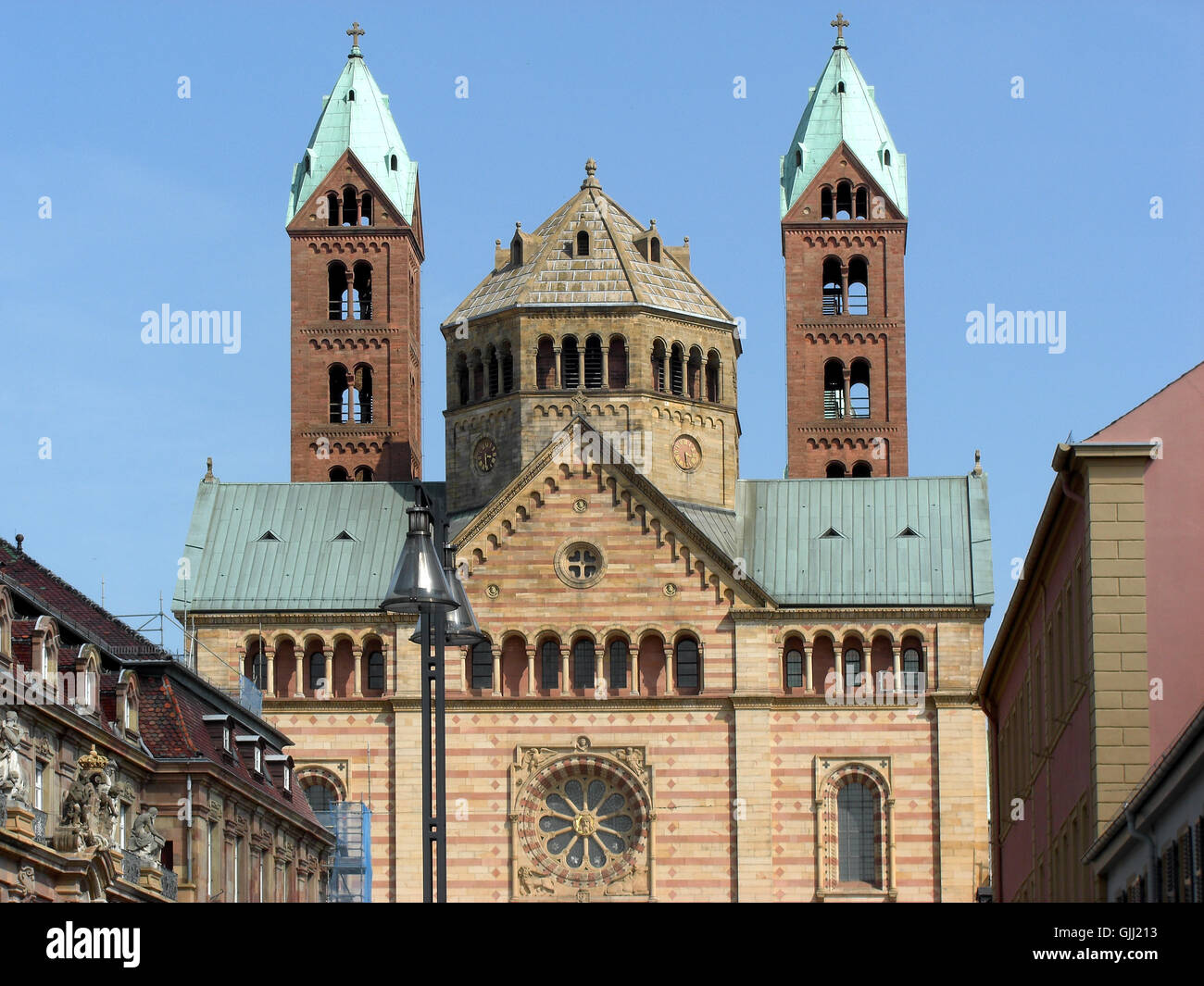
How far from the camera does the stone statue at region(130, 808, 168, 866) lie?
176 ft

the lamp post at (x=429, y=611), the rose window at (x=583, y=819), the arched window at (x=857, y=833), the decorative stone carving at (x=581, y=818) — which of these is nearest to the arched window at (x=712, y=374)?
the decorative stone carving at (x=581, y=818)

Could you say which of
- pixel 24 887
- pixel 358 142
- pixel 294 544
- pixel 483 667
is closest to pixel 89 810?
pixel 24 887

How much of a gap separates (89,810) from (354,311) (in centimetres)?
5083

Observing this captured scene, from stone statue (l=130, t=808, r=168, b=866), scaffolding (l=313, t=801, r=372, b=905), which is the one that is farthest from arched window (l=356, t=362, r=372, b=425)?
stone statue (l=130, t=808, r=168, b=866)

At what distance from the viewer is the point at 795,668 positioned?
85062 mm

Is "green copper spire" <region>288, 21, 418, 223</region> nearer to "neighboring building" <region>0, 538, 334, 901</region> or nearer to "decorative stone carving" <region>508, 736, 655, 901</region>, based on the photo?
"decorative stone carving" <region>508, 736, 655, 901</region>

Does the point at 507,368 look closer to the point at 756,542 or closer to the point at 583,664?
the point at 756,542

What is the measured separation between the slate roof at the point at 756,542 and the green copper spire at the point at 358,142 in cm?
1217

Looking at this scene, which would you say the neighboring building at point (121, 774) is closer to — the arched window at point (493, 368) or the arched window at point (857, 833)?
the arched window at point (857, 833)

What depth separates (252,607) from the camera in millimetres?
86688

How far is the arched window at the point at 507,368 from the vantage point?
293 ft
